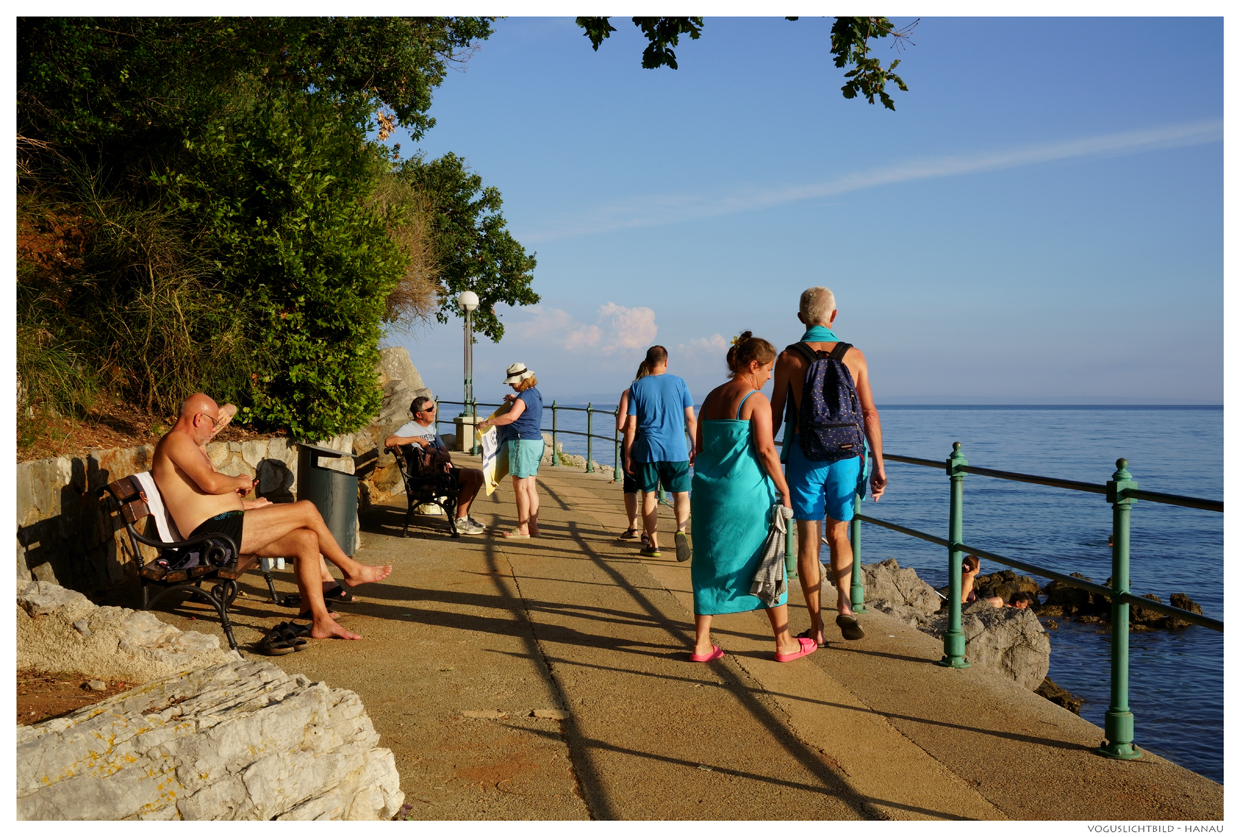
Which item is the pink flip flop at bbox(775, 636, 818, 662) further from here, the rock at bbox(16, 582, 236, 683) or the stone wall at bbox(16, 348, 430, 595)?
the stone wall at bbox(16, 348, 430, 595)

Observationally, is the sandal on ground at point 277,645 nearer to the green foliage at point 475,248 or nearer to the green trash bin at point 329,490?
the green trash bin at point 329,490

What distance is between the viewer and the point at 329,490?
7.34 metres

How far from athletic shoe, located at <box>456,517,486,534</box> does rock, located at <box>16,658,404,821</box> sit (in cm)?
591

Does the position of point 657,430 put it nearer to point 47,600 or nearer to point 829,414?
point 829,414

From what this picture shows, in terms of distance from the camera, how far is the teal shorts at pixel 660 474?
7.73 metres

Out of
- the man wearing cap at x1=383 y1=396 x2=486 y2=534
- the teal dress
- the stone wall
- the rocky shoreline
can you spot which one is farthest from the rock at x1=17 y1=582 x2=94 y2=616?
the man wearing cap at x1=383 y1=396 x2=486 y2=534

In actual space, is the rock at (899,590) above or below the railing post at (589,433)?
below

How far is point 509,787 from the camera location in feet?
11.2

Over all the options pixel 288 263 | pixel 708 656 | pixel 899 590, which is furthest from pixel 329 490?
pixel 899 590

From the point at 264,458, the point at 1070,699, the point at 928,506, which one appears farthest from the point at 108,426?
the point at 928,506

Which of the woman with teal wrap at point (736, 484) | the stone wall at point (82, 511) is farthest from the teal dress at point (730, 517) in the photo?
the stone wall at point (82, 511)

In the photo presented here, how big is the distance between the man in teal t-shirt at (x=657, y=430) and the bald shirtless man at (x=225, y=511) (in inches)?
113

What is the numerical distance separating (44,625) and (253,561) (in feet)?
5.55
